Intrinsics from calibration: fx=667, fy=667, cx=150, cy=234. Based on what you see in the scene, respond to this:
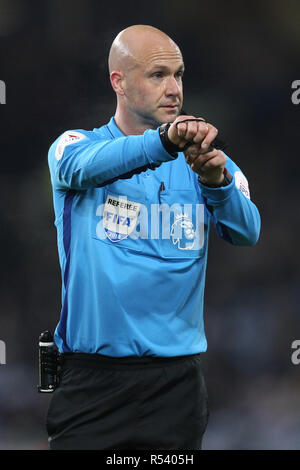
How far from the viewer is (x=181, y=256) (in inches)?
66.4

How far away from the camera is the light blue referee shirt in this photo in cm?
161

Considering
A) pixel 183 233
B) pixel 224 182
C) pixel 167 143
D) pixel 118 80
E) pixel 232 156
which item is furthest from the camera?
pixel 232 156

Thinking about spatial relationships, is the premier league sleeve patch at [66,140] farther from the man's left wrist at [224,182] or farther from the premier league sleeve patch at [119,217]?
the man's left wrist at [224,182]

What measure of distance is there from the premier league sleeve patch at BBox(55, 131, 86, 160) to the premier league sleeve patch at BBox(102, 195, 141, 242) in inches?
6.4

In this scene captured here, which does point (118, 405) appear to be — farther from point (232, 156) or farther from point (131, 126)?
point (232, 156)

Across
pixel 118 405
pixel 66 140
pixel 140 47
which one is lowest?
pixel 118 405

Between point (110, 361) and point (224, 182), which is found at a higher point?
point (224, 182)

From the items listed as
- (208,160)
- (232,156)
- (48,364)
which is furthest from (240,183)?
(232,156)

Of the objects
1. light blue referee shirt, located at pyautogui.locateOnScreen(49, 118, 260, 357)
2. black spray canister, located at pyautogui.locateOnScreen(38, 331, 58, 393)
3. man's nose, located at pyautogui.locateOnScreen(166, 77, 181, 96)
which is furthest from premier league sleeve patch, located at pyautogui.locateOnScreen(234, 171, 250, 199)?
black spray canister, located at pyautogui.locateOnScreen(38, 331, 58, 393)

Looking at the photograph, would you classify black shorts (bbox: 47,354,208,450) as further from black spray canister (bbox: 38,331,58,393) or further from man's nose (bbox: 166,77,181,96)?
man's nose (bbox: 166,77,181,96)

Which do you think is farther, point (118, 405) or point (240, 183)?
point (240, 183)

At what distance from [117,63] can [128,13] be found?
4.38 feet

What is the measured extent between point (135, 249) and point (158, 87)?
430mm

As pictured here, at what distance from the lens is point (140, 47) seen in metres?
1.75
